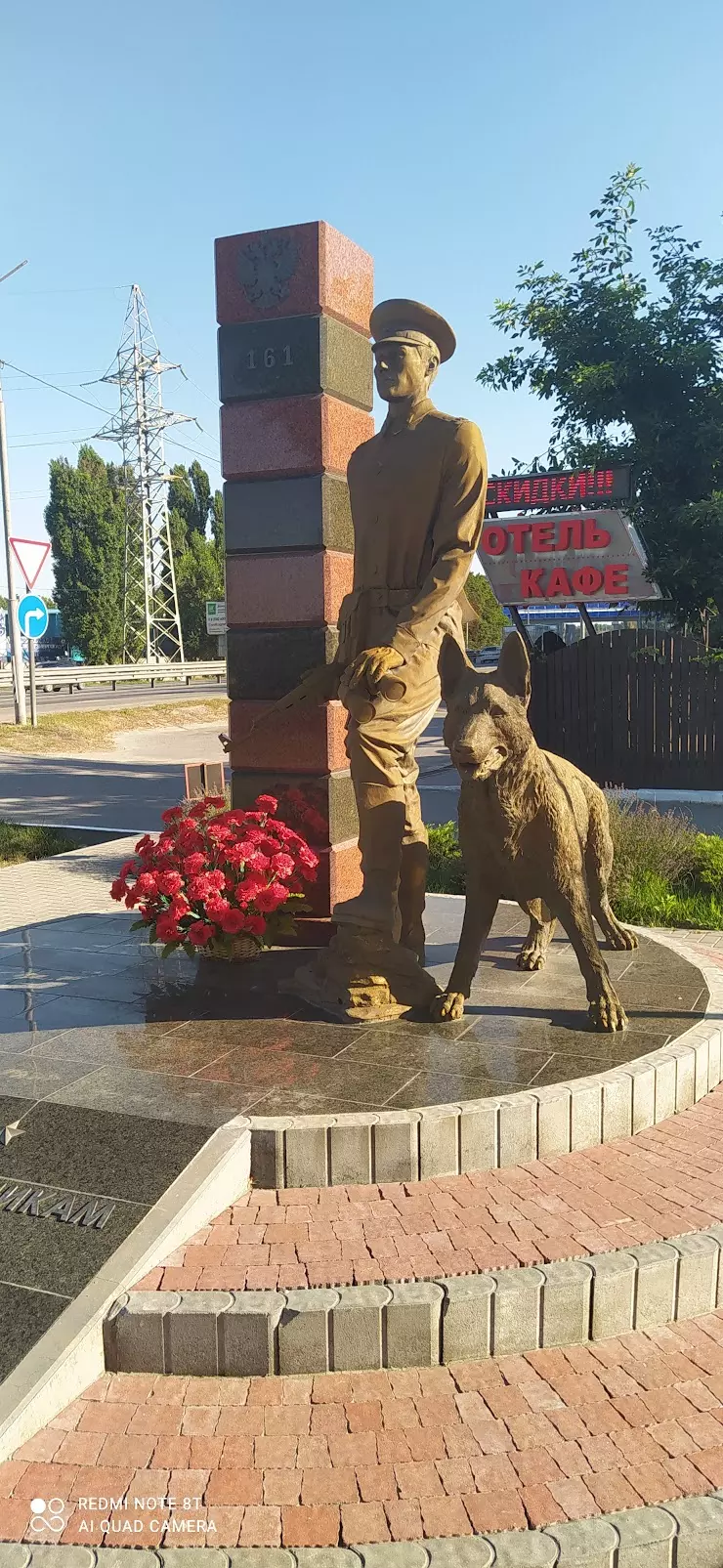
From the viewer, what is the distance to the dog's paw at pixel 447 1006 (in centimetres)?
510

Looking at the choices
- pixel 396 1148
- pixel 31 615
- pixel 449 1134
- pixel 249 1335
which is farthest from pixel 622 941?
pixel 31 615

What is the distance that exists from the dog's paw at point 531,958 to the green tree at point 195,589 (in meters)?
55.4

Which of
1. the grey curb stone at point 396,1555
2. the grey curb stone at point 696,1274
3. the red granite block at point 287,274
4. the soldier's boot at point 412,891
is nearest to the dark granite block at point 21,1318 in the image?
the grey curb stone at point 396,1555

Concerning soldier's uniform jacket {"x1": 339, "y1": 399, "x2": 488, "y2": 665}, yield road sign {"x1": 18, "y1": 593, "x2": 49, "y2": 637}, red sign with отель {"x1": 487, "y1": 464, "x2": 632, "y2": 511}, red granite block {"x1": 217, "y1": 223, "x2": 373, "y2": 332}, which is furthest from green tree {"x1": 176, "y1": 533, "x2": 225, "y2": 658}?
soldier's uniform jacket {"x1": 339, "y1": 399, "x2": 488, "y2": 665}

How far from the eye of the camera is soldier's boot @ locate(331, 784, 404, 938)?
5.23 m

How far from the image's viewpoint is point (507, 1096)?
4.22m

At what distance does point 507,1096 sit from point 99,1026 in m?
1.98

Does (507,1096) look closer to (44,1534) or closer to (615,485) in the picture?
(44,1534)

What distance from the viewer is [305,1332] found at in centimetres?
324

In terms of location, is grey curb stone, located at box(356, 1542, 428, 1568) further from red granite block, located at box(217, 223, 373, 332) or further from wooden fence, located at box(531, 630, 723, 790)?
wooden fence, located at box(531, 630, 723, 790)

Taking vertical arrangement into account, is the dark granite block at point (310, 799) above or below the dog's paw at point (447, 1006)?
above

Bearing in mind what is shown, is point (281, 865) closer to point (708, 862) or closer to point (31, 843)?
point (708, 862)

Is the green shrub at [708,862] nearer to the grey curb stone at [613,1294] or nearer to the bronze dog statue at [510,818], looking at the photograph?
the bronze dog statue at [510,818]

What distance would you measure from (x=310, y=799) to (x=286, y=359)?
8.37ft
